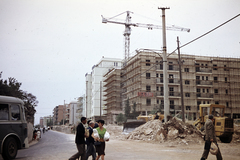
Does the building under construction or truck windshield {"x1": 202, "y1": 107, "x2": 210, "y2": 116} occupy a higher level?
the building under construction

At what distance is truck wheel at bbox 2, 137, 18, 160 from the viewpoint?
10859 mm

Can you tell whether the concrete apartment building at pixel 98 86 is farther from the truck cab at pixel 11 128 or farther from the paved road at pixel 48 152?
the truck cab at pixel 11 128

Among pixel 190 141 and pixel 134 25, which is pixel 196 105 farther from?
pixel 190 141

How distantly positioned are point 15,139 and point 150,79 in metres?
55.9

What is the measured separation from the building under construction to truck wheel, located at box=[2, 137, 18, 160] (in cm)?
5253

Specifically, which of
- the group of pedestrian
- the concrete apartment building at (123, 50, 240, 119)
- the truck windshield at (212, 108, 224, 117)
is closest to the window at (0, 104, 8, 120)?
the group of pedestrian

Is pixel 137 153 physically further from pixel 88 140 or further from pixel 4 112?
pixel 4 112

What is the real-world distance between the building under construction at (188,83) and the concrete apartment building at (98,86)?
2258cm

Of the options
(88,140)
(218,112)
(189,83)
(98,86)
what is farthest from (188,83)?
(88,140)

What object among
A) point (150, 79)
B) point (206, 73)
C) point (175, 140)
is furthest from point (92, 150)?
point (206, 73)

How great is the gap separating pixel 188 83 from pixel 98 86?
38.1 m

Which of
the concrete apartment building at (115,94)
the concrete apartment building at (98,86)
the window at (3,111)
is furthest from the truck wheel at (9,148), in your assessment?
the concrete apartment building at (98,86)

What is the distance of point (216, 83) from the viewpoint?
6975cm

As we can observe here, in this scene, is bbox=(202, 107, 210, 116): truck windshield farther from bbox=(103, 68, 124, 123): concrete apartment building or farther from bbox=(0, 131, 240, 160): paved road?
bbox=(103, 68, 124, 123): concrete apartment building
